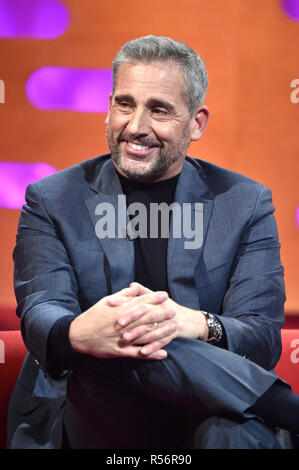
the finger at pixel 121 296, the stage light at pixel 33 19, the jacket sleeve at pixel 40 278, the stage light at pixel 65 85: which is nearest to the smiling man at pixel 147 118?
the jacket sleeve at pixel 40 278

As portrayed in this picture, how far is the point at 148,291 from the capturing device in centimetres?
138

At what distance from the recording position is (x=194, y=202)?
68.7 inches

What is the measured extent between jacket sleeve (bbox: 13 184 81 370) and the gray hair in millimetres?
465

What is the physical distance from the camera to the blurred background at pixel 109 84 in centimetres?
240

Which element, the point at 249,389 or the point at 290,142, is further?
the point at 290,142

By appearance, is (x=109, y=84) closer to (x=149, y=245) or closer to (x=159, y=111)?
(x=159, y=111)

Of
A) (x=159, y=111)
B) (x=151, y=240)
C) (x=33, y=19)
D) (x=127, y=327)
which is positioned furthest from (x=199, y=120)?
(x=33, y=19)

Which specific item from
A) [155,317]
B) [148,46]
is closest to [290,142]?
[148,46]

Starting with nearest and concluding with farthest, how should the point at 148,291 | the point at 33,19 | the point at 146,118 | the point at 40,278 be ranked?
the point at 148,291 → the point at 40,278 → the point at 146,118 → the point at 33,19

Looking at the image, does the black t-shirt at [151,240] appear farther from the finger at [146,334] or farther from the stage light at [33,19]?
the stage light at [33,19]

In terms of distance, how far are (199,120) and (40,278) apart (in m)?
0.70

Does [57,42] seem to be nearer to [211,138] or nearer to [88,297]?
[211,138]

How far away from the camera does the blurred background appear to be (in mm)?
2398

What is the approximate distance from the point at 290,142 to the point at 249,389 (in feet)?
4.96
